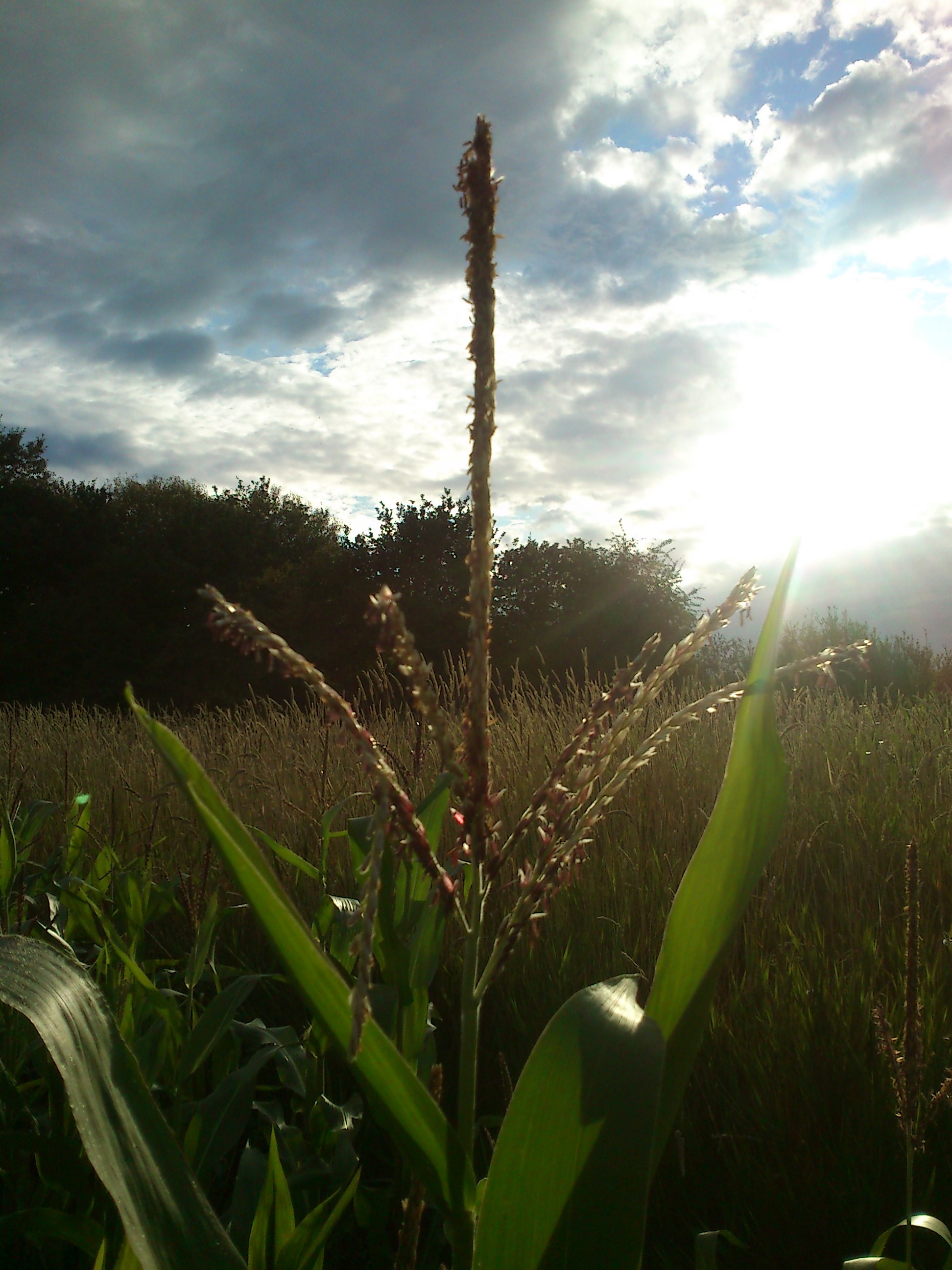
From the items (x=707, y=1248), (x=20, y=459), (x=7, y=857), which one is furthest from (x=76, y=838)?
(x=20, y=459)

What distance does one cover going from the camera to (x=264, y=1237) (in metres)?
0.89

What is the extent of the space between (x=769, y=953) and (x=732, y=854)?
183cm

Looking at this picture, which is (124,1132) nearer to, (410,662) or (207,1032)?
(410,662)

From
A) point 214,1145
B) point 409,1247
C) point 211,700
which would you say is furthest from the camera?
point 211,700

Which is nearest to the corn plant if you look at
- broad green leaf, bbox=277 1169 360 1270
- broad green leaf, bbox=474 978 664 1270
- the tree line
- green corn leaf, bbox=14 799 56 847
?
broad green leaf, bbox=474 978 664 1270

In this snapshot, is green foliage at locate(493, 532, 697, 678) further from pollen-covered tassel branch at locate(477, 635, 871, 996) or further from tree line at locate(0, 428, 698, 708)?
pollen-covered tassel branch at locate(477, 635, 871, 996)

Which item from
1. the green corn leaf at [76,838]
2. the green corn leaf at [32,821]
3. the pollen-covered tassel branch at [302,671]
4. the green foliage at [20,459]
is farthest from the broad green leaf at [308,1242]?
the green foliage at [20,459]

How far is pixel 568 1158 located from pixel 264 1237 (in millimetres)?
596

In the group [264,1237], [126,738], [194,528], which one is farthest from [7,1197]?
[194,528]

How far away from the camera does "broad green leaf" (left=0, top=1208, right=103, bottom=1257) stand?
3.31ft

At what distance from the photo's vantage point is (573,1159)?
0.51 m

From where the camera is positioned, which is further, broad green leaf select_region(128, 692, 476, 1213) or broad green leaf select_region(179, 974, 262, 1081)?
broad green leaf select_region(179, 974, 262, 1081)

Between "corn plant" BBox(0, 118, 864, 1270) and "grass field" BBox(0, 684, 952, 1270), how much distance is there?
8 cm

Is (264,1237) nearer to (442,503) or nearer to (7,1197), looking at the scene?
(7,1197)
